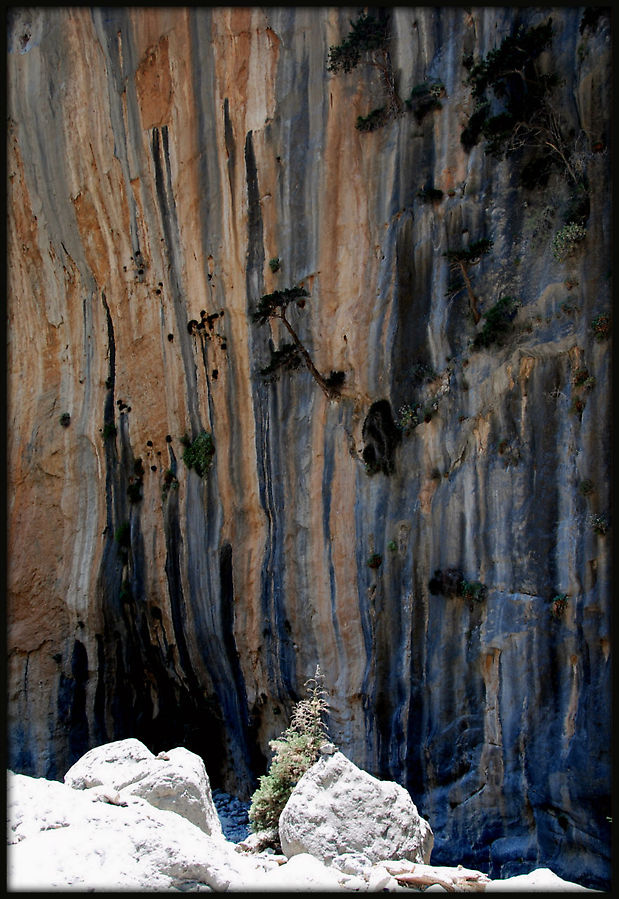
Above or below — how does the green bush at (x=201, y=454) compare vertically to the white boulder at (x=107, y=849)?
above

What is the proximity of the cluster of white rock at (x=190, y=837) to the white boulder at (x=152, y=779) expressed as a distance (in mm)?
16

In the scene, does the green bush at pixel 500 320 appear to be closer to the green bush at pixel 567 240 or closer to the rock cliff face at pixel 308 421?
the rock cliff face at pixel 308 421

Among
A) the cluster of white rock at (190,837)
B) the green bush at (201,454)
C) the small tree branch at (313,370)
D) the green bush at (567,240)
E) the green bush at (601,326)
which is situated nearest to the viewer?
the cluster of white rock at (190,837)

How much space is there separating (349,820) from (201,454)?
1217cm

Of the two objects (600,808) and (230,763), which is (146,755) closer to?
(600,808)

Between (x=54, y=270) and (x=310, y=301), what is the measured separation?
9.82m

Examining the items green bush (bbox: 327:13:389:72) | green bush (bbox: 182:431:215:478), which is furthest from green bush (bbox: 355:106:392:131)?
green bush (bbox: 182:431:215:478)

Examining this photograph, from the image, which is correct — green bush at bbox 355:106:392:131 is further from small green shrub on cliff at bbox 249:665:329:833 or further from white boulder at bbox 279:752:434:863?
white boulder at bbox 279:752:434:863

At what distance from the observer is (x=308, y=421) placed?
711 inches

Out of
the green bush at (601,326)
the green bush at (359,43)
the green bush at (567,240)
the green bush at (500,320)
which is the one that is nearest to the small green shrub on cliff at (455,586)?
the green bush at (500,320)

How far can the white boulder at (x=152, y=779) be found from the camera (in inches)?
367

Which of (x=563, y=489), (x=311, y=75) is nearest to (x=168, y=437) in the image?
(x=311, y=75)

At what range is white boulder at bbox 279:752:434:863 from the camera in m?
9.23

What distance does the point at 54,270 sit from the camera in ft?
76.9
